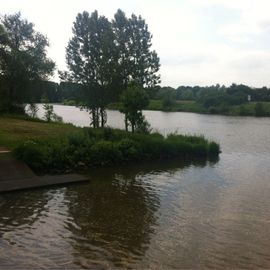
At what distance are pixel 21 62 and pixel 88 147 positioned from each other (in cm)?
1956

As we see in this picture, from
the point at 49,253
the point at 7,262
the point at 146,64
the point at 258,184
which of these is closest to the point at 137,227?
the point at 49,253

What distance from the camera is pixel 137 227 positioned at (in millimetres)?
13266

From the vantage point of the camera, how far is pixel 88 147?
940 inches

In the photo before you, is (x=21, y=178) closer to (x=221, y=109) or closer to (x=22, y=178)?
(x=22, y=178)

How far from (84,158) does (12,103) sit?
22.1 m

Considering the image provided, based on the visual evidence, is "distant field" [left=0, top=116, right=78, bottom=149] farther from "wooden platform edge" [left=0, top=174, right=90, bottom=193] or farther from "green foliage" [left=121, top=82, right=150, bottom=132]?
"green foliage" [left=121, top=82, right=150, bottom=132]

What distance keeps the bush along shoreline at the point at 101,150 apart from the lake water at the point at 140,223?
172 centimetres

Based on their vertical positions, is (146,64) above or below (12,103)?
above

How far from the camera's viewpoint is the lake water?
35.0 feet

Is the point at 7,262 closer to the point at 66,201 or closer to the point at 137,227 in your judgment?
the point at 137,227

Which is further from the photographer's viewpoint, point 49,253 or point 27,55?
point 27,55

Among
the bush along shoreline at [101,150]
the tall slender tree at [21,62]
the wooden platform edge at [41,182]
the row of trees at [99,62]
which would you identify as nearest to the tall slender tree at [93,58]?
the row of trees at [99,62]

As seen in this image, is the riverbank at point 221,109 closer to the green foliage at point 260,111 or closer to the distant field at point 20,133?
the green foliage at point 260,111

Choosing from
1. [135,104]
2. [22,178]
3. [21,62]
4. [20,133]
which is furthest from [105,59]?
[22,178]
